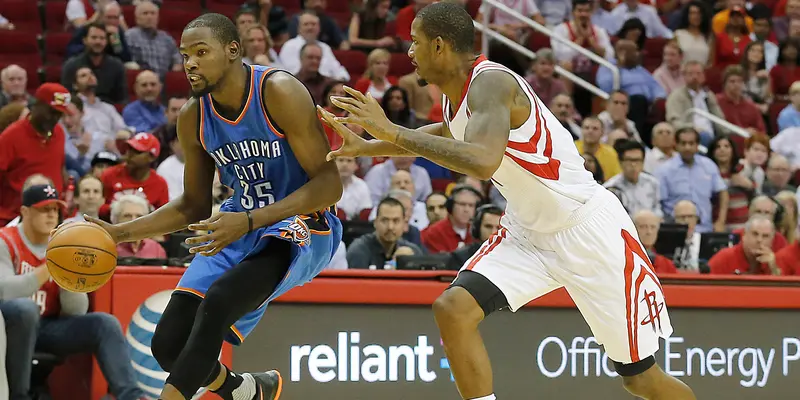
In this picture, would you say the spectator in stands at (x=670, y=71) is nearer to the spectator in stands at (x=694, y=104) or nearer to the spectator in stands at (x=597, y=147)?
the spectator in stands at (x=694, y=104)

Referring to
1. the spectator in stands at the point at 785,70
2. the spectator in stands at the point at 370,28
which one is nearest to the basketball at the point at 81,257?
the spectator in stands at the point at 370,28

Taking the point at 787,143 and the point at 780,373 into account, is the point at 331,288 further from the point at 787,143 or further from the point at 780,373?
the point at 787,143

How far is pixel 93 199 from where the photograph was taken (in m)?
8.64

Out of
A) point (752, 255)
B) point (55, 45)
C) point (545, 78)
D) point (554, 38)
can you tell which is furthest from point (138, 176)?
point (554, 38)

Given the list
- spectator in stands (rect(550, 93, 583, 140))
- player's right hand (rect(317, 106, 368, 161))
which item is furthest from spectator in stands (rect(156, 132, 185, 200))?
player's right hand (rect(317, 106, 368, 161))

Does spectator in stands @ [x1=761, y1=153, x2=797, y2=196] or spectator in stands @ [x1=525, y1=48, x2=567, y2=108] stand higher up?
spectator in stands @ [x1=525, y1=48, x2=567, y2=108]

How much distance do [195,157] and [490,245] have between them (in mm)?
1343

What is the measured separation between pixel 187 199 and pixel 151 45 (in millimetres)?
7132

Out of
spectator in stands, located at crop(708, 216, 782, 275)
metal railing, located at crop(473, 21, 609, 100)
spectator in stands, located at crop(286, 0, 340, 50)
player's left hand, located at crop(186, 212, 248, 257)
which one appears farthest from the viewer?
spectator in stands, located at crop(286, 0, 340, 50)

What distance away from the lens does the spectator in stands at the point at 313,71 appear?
458 inches

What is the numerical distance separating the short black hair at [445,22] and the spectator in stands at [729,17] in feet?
35.2

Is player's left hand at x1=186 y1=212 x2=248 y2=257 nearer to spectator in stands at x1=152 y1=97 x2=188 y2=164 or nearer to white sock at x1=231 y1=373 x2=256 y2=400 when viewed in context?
white sock at x1=231 y1=373 x2=256 y2=400

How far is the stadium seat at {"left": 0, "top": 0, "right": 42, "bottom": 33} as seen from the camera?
12742 millimetres

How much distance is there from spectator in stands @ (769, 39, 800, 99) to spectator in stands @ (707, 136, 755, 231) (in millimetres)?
2227
